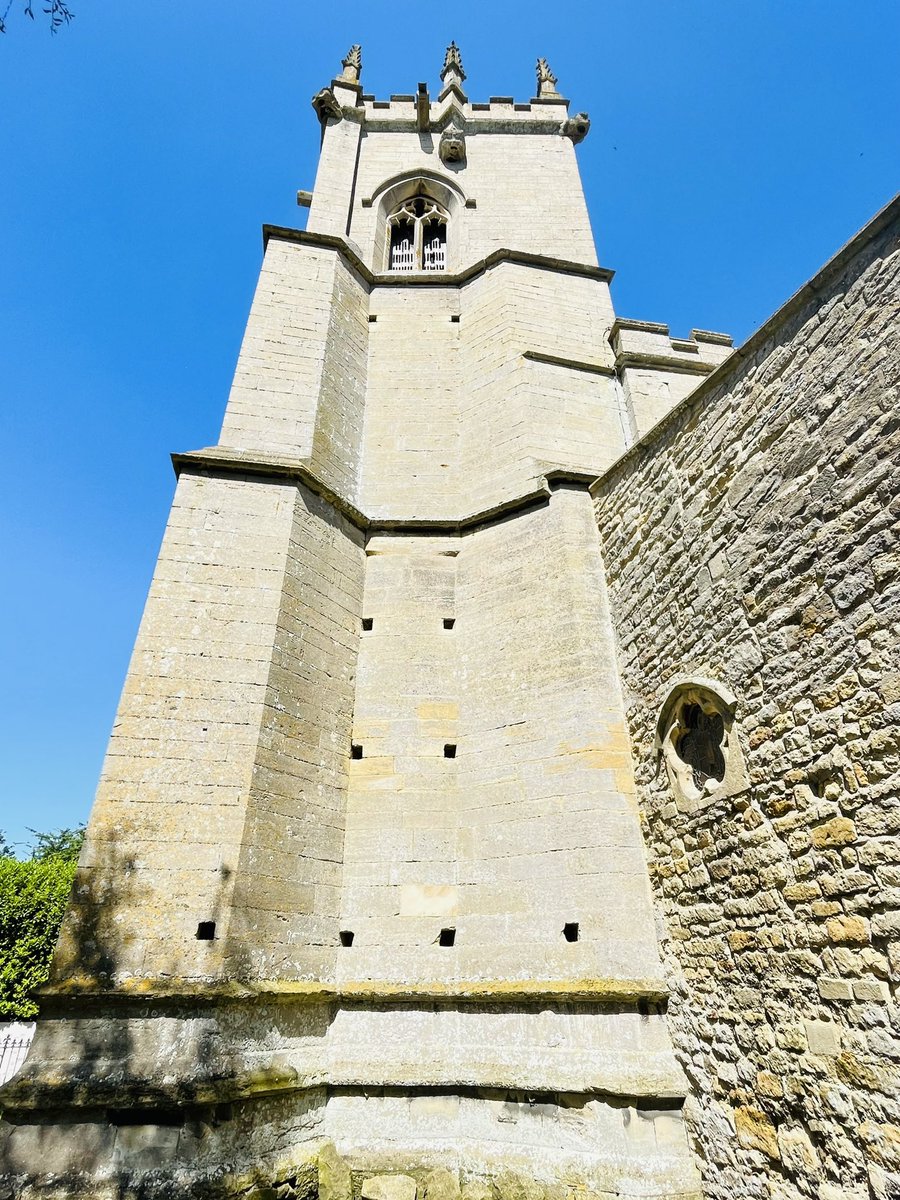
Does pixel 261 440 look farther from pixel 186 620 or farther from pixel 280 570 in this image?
pixel 186 620

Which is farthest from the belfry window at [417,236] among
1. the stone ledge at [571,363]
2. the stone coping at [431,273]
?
the stone ledge at [571,363]

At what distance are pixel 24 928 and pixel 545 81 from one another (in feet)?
67.2

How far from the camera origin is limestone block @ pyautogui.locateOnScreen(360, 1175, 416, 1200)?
4504 millimetres

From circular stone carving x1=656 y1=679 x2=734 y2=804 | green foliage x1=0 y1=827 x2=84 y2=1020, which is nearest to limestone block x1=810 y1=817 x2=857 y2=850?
circular stone carving x1=656 y1=679 x2=734 y2=804

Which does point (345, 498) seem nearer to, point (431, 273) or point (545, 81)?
point (431, 273)

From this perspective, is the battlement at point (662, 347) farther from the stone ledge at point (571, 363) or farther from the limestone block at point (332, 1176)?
the limestone block at point (332, 1176)

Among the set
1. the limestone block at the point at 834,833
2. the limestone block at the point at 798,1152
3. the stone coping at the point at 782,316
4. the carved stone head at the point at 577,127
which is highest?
the carved stone head at the point at 577,127

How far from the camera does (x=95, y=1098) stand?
4.09 meters

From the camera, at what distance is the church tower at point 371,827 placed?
4410 mm

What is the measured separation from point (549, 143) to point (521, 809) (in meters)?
13.2

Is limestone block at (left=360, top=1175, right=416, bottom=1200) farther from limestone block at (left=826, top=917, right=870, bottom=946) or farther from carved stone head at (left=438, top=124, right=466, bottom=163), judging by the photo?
carved stone head at (left=438, top=124, right=466, bottom=163)

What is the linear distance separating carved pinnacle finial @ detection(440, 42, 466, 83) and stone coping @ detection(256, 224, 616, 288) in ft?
24.6

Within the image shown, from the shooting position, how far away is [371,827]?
20.3 feet

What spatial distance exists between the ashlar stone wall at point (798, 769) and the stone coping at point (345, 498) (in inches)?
82.4
